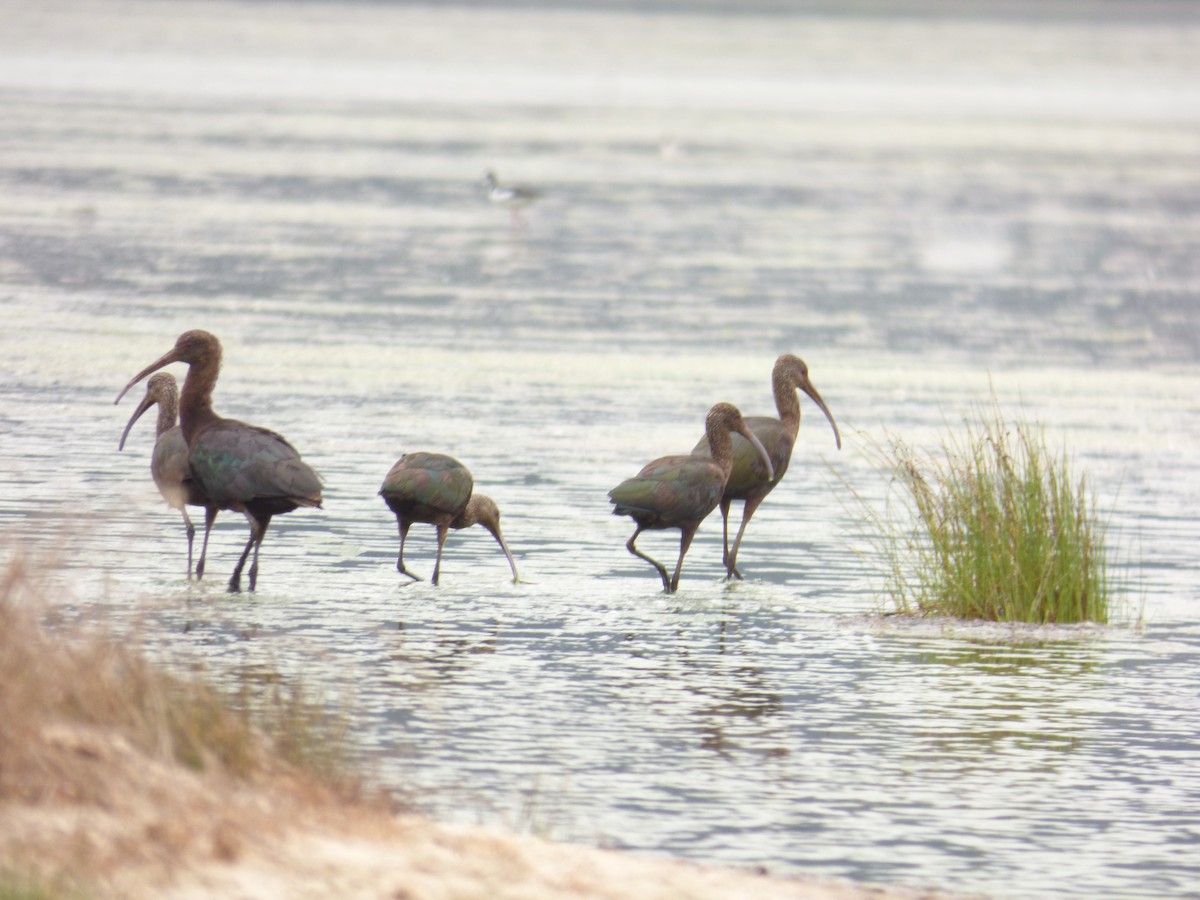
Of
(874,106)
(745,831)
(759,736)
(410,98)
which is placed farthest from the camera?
(874,106)

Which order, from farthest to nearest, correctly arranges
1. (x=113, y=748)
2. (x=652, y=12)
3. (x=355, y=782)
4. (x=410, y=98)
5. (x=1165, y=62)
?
(x=652, y=12) → (x=1165, y=62) → (x=410, y=98) → (x=355, y=782) → (x=113, y=748)

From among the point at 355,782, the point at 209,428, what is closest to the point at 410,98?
the point at 209,428

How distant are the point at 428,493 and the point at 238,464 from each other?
0.99 m

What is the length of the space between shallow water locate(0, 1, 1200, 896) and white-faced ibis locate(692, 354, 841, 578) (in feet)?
1.07

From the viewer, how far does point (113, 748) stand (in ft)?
23.2

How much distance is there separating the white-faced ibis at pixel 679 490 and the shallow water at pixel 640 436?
1.35 ft

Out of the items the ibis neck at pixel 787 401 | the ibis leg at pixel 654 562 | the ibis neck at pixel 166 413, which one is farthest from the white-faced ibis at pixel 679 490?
the ibis neck at pixel 166 413

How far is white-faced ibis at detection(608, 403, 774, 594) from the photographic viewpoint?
12000 mm

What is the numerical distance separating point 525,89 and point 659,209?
4590 centimetres

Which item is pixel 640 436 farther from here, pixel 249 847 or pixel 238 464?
pixel 249 847

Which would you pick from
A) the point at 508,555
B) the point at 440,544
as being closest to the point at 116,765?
the point at 440,544

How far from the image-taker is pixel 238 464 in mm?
11328

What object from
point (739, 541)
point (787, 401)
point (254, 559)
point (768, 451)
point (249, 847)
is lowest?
point (249, 847)

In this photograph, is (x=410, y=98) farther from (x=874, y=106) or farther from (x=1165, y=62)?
(x=1165, y=62)
